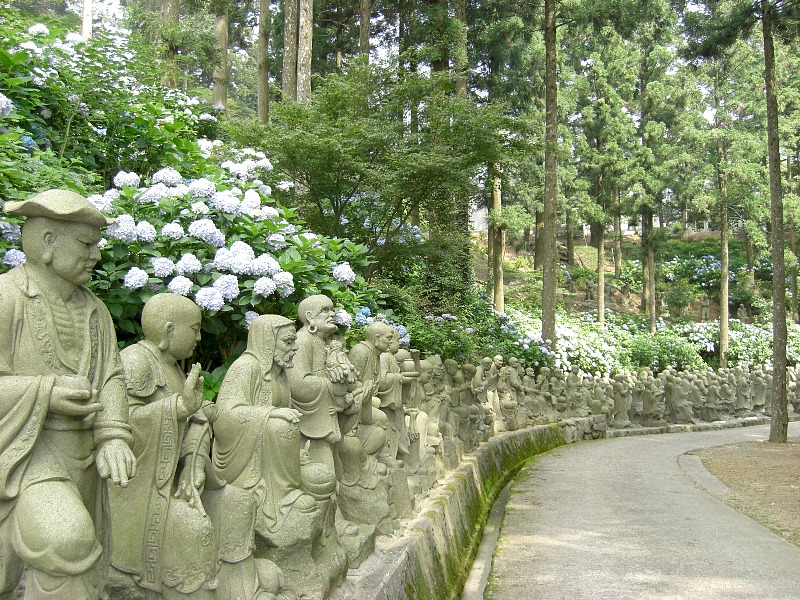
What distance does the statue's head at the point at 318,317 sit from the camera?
489cm

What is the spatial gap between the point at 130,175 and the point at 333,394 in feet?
8.15

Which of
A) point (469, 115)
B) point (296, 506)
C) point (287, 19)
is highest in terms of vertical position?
point (287, 19)

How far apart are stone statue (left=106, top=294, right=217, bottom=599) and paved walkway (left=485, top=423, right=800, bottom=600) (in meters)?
3.33

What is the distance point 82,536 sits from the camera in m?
2.56

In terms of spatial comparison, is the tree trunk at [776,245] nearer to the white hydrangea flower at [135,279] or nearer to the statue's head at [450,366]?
the statue's head at [450,366]

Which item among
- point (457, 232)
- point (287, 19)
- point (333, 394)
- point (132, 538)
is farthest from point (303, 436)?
point (287, 19)

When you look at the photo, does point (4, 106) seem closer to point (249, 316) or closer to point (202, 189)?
point (202, 189)

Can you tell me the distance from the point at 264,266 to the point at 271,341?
153cm

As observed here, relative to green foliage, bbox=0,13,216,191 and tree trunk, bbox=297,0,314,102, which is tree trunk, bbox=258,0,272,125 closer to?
tree trunk, bbox=297,0,314,102

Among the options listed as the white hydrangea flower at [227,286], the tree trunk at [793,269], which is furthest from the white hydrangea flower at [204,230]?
the tree trunk at [793,269]

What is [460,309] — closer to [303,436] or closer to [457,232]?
[457,232]

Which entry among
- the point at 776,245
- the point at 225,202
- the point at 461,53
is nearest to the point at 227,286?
the point at 225,202

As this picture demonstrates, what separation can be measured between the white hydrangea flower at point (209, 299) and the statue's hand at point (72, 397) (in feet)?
8.20

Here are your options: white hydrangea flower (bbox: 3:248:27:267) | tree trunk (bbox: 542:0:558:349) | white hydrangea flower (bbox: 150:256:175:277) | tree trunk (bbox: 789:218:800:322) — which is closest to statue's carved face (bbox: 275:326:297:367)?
white hydrangea flower (bbox: 150:256:175:277)
